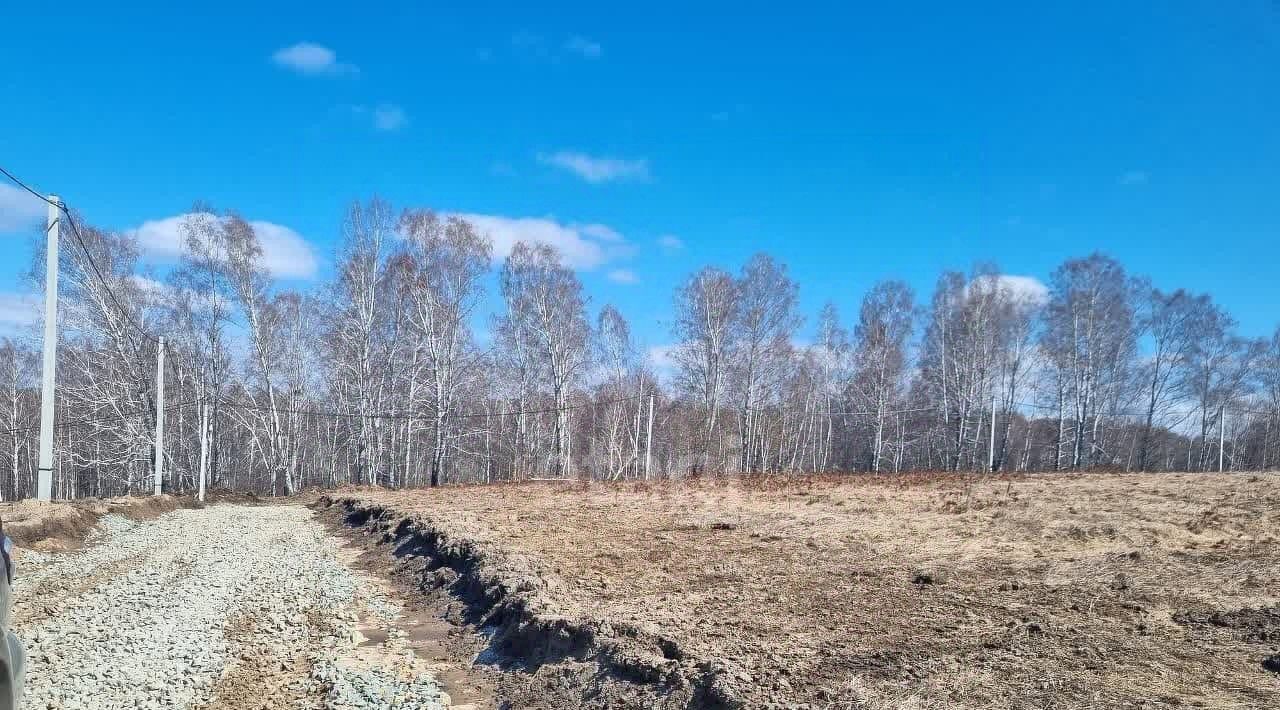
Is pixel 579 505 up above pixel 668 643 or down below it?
below

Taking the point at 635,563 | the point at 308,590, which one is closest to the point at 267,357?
the point at 308,590

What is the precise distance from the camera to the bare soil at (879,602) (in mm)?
4570

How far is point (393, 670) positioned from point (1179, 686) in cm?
578

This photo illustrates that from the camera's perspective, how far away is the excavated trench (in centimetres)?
483

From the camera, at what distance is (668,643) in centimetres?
545

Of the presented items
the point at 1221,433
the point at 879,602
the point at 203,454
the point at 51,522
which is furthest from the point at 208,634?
the point at 1221,433

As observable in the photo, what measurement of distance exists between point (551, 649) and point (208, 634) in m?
3.46

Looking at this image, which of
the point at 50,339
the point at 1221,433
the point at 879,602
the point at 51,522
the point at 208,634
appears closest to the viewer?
the point at 879,602

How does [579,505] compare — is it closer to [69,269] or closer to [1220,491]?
[1220,491]

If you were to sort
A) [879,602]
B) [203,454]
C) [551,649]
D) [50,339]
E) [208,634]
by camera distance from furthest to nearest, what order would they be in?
1. [203,454]
2. [50,339]
3. [208,634]
4. [879,602]
5. [551,649]

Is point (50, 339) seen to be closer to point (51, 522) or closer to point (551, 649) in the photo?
point (51, 522)

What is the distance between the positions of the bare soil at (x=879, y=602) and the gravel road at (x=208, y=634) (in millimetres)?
937

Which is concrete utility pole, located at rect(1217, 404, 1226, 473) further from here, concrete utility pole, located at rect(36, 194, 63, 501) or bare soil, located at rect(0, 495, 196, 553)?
concrete utility pole, located at rect(36, 194, 63, 501)

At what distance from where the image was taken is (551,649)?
614 centimetres
